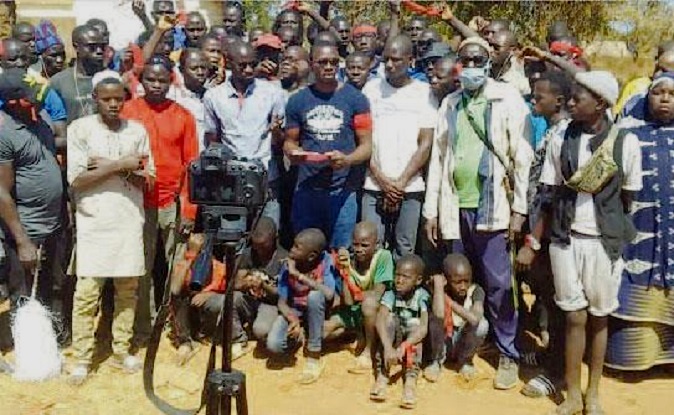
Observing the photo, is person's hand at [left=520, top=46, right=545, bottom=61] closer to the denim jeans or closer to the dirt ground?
the denim jeans

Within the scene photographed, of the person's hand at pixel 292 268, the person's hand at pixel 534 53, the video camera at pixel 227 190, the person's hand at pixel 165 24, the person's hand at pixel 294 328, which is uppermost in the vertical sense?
the person's hand at pixel 165 24

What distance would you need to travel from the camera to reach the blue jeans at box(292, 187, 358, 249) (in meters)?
5.63

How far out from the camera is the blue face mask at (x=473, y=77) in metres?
5.12

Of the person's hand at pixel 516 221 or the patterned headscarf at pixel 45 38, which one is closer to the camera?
the person's hand at pixel 516 221

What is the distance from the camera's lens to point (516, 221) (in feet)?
16.6

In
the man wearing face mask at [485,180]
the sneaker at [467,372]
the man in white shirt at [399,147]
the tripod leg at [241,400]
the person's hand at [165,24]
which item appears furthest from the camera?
the person's hand at [165,24]

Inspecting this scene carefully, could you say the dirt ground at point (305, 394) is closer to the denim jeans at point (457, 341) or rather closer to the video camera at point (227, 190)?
the denim jeans at point (457, 341)

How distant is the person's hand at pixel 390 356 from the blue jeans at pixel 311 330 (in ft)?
1.55

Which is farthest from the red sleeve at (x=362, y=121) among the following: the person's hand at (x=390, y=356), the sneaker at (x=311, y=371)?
the sneaker at (x=311, y=371)

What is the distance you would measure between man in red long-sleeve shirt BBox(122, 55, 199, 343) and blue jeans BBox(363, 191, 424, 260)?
1.16 metres

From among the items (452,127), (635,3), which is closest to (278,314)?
(452,127)

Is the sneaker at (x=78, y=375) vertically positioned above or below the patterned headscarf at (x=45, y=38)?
below

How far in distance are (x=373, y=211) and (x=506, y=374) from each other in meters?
1.36

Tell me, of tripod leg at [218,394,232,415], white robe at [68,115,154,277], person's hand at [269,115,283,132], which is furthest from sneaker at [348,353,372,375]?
tripod leg at [218,394,232,415]
